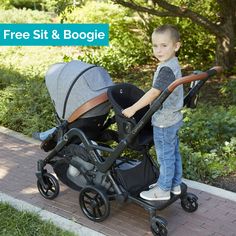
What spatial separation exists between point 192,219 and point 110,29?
8295 millimetres

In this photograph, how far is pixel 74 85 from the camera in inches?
146

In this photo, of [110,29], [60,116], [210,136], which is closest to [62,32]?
[110,29]

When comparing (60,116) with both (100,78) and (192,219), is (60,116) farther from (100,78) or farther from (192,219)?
(192,219)

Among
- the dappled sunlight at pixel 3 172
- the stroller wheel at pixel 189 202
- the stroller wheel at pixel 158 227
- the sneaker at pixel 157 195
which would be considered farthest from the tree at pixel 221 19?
the stroller wheel at pixel 158 227

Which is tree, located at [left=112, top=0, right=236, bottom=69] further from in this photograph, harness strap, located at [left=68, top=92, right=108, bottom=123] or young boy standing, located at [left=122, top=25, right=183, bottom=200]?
young boy standing, located at [left=122, top=25, right=183, bottom=200]

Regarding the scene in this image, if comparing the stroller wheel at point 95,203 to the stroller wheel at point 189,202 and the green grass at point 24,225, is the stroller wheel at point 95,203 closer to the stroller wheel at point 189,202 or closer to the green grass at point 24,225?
the green grass at point 24,225

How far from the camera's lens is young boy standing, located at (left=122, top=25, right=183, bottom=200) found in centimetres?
320

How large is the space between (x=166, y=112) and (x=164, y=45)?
534 millimetres

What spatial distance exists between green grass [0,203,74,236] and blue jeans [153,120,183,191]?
898mm

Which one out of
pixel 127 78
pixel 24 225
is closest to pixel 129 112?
pixel 24 225

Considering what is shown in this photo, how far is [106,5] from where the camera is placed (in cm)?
→ 1352

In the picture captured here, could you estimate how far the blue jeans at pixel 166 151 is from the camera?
347cm

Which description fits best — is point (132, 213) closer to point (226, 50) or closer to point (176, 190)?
point (176, 190)

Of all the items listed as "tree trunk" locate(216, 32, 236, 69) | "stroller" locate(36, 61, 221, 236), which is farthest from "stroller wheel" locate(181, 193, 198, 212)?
"tree trunk" locate(216, 32, 236, 69)
